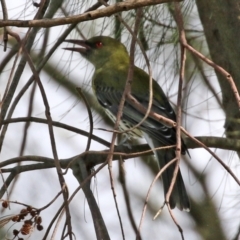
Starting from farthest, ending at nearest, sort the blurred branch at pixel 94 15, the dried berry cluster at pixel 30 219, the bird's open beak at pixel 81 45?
the bird's open beak at pixel 81 45 < the dried berry cluster at pixel 30 219 < the blurred branch at pixel 94 15

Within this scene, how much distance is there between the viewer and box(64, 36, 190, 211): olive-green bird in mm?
3949

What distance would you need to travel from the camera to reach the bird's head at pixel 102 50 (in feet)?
16.4

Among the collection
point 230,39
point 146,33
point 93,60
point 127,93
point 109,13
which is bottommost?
point 127,93

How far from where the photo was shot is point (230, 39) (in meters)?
3.57

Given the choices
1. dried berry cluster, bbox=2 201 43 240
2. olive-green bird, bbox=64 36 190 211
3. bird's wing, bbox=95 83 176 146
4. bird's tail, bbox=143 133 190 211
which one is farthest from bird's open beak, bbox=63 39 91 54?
dried berry cluster, bbox=2 201 43 240

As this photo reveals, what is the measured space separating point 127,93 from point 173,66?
2.37 meters

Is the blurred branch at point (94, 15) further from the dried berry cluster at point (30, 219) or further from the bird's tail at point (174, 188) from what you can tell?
the bird's tail at point (174, 188)

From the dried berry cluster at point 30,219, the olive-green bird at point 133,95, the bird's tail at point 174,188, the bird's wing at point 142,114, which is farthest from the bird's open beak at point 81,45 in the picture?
the dried berry cluster at point 30,219

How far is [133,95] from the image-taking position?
4.56 meters

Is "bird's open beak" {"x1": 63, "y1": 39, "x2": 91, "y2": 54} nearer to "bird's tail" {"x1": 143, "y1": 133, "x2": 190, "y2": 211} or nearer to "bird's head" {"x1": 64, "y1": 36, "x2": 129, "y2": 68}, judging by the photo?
"bird's head" {"x1": 64, "y1": 36, "x2": 129, "y2": 68}

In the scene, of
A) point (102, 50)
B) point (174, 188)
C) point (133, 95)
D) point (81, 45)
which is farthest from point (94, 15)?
point (102, 50)

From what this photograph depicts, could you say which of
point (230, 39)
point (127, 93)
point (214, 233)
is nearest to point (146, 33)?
point (230, 39)

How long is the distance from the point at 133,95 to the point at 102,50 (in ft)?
2.18

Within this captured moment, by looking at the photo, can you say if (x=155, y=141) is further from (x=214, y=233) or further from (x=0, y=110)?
(x=0, y=110)
